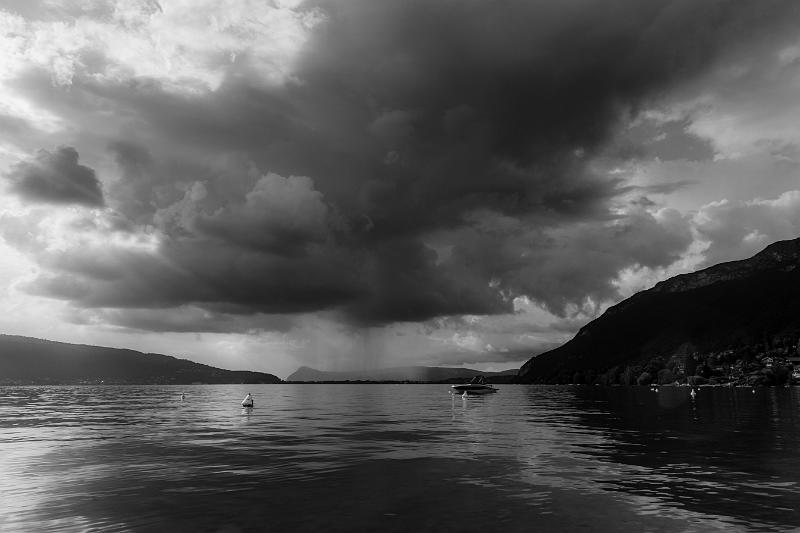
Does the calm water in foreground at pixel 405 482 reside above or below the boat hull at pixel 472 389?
above

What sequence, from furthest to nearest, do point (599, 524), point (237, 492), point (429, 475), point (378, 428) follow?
point (378, 428) → point (429, 475) → point (237, 492) → point (599, 524)

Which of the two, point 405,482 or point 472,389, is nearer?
point 405,482

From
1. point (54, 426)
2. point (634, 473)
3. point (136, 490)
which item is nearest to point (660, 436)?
point (634, 473)

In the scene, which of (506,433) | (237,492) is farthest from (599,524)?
(506,433)

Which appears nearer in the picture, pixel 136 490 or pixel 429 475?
pixel 136 490

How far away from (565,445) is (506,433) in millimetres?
11906

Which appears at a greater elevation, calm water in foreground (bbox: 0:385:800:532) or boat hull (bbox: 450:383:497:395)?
calm water in foreground (bbox: 0:385:800:532)

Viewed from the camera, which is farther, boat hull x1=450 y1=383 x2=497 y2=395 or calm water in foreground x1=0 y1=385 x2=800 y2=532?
boat hull x1=450 y1=383 x2=497 y2=395

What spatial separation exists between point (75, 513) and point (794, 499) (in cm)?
3527

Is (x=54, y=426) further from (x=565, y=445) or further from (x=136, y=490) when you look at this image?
(x=565, y=445)

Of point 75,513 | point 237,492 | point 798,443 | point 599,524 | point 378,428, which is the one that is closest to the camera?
point 599,524

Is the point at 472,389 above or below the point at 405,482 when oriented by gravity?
below

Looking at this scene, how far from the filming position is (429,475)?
1352 inches

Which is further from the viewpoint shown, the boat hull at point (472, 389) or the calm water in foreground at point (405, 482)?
the boat hull at point (472, 389)
